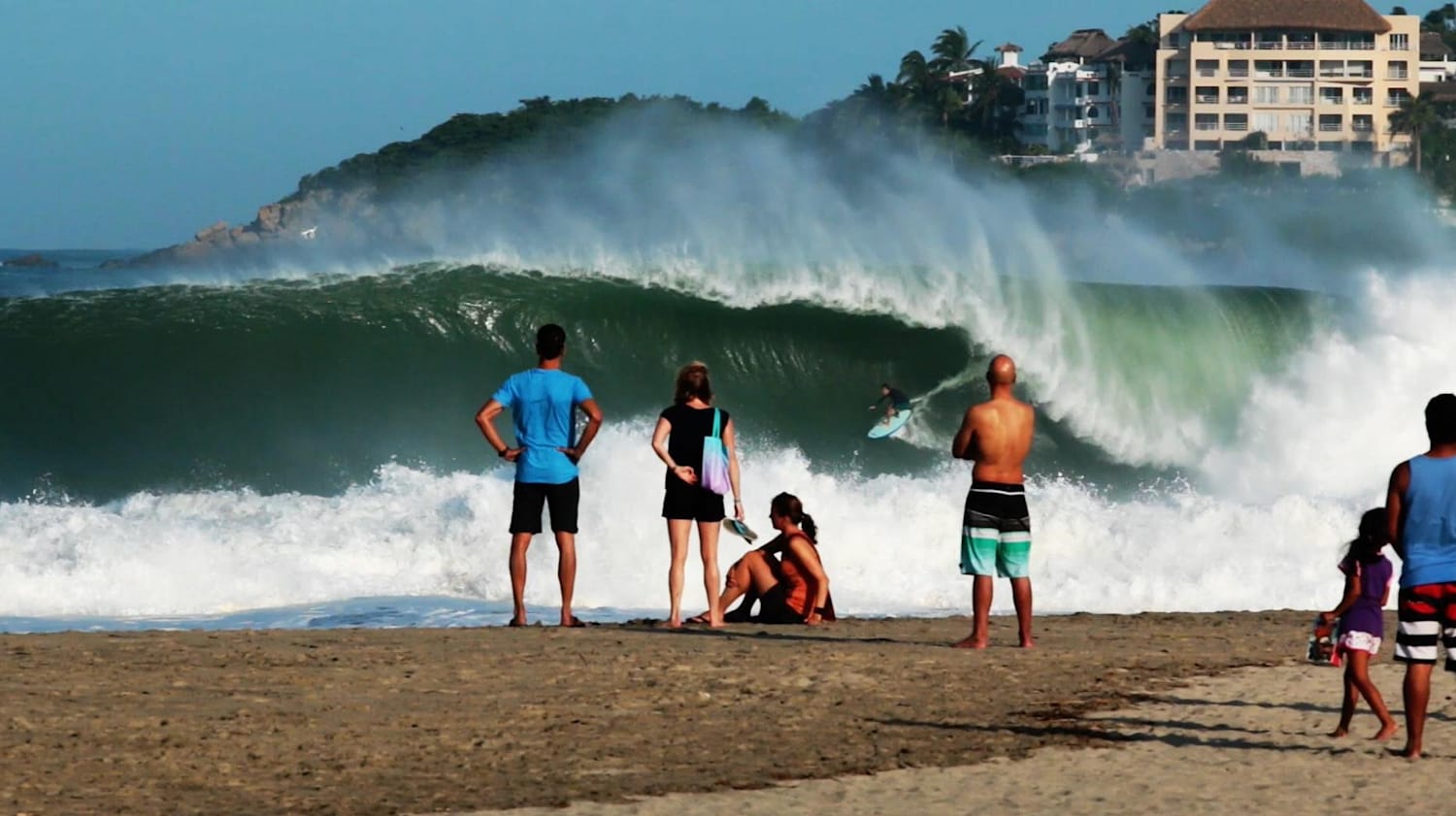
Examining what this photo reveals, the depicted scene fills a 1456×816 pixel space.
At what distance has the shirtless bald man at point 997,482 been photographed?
30.3 feet

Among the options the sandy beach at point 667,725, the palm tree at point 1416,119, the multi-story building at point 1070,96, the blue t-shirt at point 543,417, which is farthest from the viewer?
the multi-story building at point 1070,96

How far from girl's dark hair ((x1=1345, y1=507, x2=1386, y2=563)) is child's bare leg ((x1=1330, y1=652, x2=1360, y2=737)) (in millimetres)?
347

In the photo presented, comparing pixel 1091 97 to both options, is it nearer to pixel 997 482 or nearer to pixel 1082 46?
pixel 1082 46

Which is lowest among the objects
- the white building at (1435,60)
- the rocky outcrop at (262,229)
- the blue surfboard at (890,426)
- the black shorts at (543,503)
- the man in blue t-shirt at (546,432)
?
the black shorts at (543,503)

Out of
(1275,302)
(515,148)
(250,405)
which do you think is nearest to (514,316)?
(250,405)

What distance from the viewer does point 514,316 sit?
22562 millimetres

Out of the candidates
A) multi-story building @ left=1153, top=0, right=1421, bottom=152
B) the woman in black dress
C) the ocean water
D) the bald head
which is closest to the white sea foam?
the ocean water

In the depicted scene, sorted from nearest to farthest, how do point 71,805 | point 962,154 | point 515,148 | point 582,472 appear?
point 71,805 → point 582,472 → point 515,148 → point 962,154

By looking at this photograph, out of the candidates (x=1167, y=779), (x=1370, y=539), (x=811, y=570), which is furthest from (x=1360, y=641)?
(x=811, y=570)

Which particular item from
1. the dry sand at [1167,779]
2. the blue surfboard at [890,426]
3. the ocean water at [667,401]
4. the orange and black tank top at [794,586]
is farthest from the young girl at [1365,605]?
the blue surfboard at [890,426]

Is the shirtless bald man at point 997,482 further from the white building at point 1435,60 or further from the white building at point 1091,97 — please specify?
the white building at point 1435,60

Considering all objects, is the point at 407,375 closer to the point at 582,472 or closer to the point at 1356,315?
the point at 582,472

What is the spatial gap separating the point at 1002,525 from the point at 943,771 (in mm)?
2473

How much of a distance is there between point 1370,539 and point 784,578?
4138 millimetres
